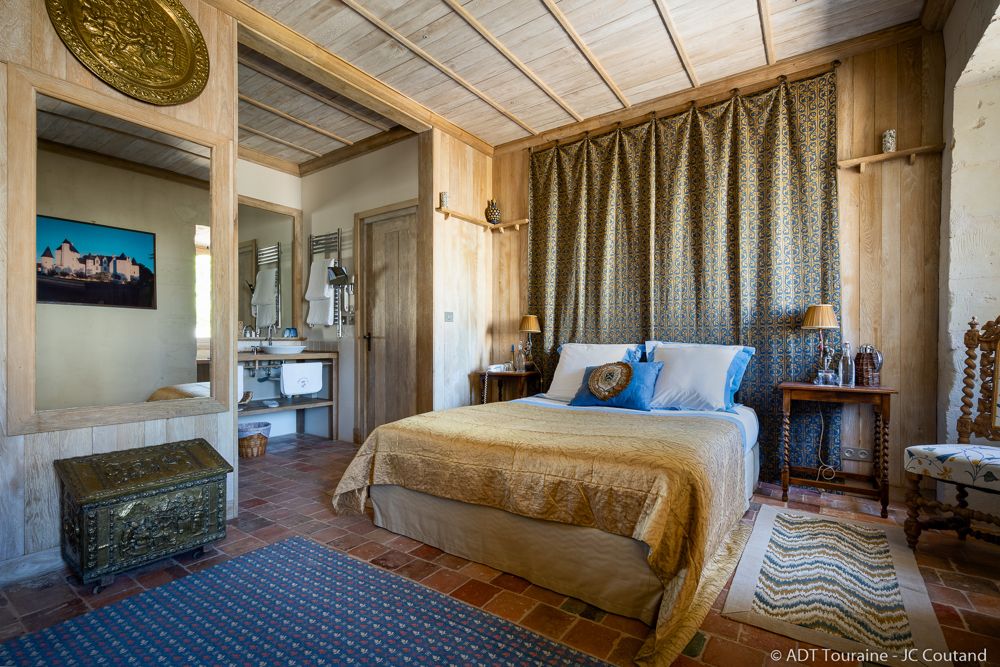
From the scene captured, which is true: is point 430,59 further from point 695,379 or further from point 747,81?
point 695,379

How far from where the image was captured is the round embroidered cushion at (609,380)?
3092 mm

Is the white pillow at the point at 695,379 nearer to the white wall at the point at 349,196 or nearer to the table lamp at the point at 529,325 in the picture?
the table lamp at the point at 529,325

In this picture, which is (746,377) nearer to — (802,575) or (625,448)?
(802,575)

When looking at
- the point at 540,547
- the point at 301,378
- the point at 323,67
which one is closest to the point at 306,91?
the point at 323,67

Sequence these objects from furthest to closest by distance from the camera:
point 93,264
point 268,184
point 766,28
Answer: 1. point 268,184
2. point 766,28
3. point 93,264

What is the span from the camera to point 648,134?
12.7 feet

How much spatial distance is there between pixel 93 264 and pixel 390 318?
257 cm

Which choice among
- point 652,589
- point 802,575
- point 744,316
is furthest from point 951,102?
point 652,589

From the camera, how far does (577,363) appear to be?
362 centimetres

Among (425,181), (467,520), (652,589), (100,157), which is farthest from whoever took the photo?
(425,181)

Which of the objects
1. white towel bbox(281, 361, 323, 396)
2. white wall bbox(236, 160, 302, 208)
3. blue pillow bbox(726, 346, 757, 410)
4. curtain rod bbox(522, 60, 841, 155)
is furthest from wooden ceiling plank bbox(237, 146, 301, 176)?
blue pillow bbox(726, 346, 757, 410)

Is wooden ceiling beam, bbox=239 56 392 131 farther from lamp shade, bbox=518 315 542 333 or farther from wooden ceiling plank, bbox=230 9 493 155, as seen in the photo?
lamp shade, bbox=518 315 542 333

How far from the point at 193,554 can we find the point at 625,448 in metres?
2.07

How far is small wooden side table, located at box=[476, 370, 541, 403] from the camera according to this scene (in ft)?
14.1
